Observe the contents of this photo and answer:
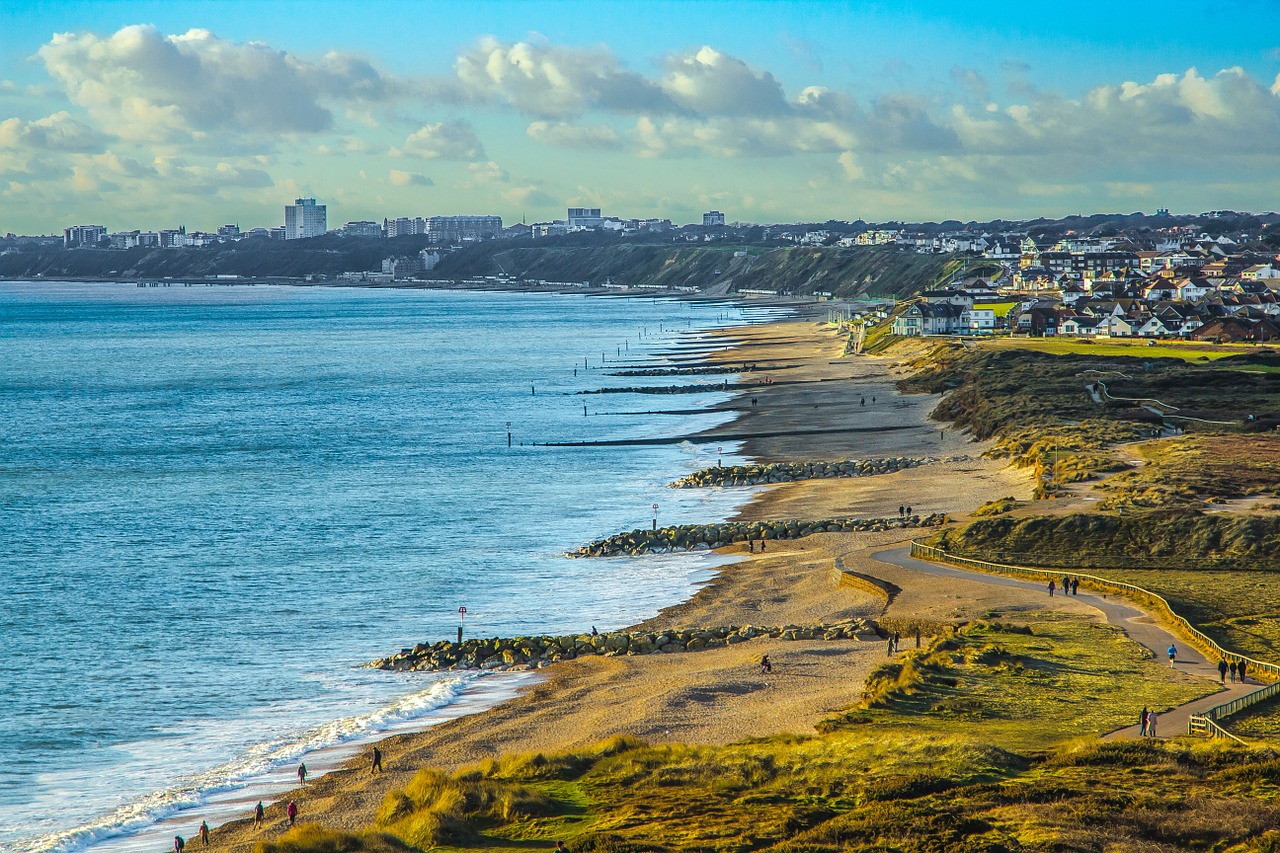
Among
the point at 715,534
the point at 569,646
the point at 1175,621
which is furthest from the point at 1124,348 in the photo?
the point at 569,646

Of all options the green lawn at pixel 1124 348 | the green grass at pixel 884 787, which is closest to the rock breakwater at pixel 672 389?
the green lawn at pixel 1124 348

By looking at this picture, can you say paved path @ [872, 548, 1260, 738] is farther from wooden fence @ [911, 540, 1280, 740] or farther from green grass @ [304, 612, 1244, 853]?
green grass @ [304, 612, 1244, 853]

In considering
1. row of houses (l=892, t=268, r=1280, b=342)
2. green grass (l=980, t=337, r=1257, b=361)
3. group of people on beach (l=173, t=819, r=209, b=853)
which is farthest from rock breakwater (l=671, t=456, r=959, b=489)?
row of houses (l=892, t=268, r=1280, b=342)

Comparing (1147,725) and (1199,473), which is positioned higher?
(1199,473)

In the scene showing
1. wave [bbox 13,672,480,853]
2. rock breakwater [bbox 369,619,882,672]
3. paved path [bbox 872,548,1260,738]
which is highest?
paved path [bbox 872,548,1260,738]

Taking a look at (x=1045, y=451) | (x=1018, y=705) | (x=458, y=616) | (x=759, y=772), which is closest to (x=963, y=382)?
(x=1045, y=451)

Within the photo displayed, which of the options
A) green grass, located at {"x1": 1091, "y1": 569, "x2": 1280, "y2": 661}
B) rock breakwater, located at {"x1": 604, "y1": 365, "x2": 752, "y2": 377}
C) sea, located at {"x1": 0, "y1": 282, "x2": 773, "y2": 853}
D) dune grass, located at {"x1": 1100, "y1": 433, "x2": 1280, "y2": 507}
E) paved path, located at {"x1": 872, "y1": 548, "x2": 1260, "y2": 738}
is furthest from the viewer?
rock breakwater, located at {"x1": 604, "y1": 365, "x2": 752, "y2": 377}

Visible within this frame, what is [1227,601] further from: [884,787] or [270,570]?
[270,570]
